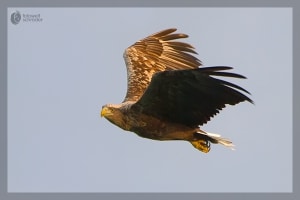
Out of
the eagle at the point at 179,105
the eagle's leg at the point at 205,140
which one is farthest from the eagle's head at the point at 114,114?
the eagle's leg at the point at 205,140

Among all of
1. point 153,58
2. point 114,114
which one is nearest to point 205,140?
point 114,114

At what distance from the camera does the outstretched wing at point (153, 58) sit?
41.7 feet

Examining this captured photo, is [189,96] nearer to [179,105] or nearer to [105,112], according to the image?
[179,105]

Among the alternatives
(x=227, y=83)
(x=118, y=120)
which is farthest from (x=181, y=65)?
(x=227, y=83)

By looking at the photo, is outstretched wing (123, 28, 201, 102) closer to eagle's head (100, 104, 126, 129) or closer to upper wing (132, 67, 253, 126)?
eagle's head (100, 104, 126, 129)

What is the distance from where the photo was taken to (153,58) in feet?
43.5

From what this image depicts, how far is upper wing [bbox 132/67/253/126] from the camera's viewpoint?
404 inches

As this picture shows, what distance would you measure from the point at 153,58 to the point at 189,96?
105 inches

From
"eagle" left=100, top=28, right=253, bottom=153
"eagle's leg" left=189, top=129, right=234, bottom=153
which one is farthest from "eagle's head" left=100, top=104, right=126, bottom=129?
"eagle's leg" left=189, top=129, right=234, bottom=153

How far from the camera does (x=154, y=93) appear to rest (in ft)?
35.4

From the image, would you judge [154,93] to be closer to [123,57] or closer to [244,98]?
[244,98]

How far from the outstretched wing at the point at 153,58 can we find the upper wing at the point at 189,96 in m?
1.36

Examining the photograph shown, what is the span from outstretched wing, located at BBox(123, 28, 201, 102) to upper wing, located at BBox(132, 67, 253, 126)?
136 cm

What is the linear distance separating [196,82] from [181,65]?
258 centimetres
